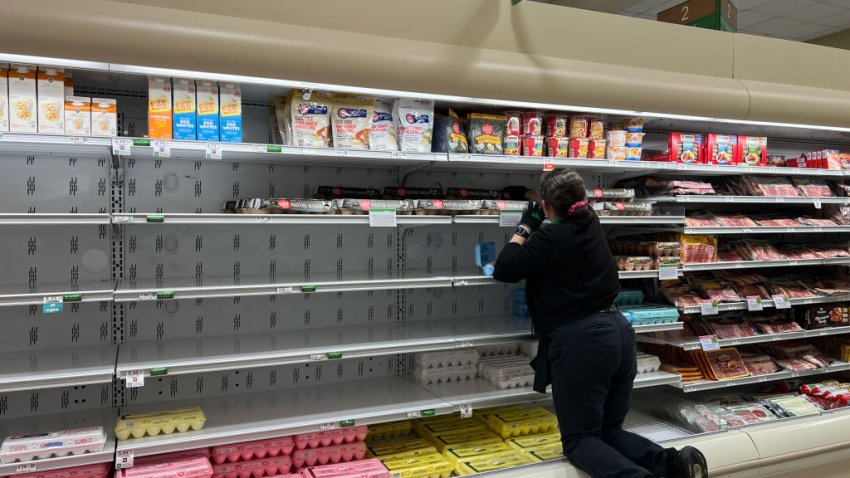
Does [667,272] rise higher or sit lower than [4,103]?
lower

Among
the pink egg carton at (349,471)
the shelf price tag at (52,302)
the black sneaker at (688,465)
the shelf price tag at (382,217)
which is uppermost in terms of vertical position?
the shelf price tag at (382,217)

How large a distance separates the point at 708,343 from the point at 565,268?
145cm

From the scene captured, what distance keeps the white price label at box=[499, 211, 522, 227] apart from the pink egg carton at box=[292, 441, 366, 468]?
1.36 m

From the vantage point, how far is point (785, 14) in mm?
7496

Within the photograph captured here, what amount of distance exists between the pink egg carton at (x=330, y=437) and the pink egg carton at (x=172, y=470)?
441mm

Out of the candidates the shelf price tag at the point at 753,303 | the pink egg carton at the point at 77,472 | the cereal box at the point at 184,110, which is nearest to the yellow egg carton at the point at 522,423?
the shelf price tag at the point at 753,303

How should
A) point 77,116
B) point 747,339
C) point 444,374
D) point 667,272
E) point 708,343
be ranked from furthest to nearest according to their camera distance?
point 747,339, point 708,343, point 667,272, point 444,374, point 77,116

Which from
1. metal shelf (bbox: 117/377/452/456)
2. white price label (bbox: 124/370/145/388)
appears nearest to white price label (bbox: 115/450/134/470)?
metal shelf (bbox: 117/377/452/456)

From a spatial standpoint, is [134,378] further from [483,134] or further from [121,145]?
[483,134]

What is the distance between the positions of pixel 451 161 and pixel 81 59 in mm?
1707

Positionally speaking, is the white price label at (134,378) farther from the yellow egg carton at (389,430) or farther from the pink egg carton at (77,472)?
the yellow egg carton at (389,430)

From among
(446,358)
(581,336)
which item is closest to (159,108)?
→ (446,358)

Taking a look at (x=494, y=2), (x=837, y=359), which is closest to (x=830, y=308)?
(x=837, y=359)

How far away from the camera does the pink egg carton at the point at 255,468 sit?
2842 millimetres
